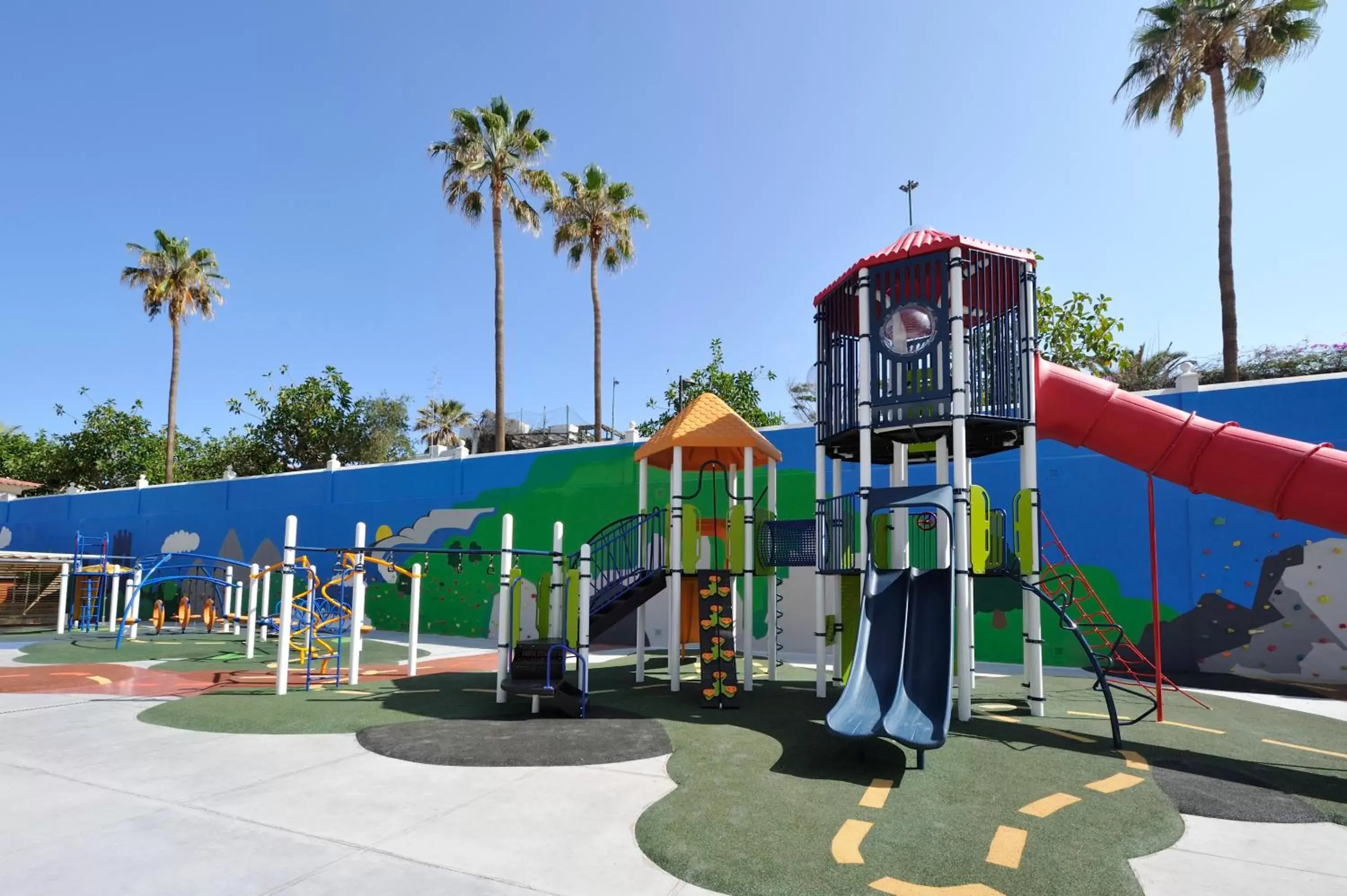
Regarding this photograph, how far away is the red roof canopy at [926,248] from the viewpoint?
10.4 metres

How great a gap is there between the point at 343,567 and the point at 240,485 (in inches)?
680

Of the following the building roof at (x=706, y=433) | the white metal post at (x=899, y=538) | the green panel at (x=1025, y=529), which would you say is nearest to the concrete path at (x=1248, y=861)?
the green panel at (x=1025, y=529)

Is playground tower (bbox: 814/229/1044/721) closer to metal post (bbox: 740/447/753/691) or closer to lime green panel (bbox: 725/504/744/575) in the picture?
metal post (bbox: 740/447/753/691)

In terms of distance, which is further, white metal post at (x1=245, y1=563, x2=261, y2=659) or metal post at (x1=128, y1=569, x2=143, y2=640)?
metal post at (x1=128, y1=569, x2=143, y2=640)

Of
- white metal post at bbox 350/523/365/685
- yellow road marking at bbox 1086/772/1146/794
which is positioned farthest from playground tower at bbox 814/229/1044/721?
white metal post at bbox 350/523/365/685

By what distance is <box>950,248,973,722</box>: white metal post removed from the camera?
9789 mm

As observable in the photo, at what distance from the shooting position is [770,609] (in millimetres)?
13578

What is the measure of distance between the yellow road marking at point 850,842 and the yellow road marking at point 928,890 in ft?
1.07

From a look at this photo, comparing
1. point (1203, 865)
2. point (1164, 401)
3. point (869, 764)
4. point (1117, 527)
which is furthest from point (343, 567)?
point (1164, 401)

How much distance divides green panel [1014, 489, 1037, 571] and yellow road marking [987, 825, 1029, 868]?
5398mm

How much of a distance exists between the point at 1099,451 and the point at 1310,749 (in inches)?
162

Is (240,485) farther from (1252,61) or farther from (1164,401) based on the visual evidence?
(1252,61)

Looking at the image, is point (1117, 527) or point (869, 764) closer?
point (869, 764)

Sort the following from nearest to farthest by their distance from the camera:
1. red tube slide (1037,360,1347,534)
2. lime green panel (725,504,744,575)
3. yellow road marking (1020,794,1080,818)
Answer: yellow road marking (1020,794,1080,818)
red tube slide (1037,360,1347,534)
lime green panel (725,504,744,575)
